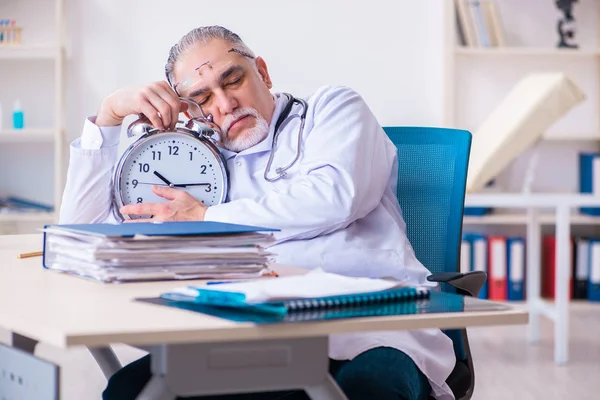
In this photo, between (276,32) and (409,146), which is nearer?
(409,146)

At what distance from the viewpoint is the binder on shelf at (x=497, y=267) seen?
4402mm

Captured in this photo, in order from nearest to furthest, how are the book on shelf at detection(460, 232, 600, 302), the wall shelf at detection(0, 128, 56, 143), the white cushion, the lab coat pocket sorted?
the lab coat pocket, the white cushion, the wall shelf at detection(0, 128, 56, 143), the book on shelf at detection(460, 232, 600, 302)

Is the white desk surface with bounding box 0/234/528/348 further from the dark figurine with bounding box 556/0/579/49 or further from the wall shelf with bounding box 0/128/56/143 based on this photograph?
the dark figurine with bounding box 556/0/579/49

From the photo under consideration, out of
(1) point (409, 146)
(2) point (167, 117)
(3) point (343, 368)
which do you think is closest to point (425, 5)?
(1) point (409, 146)

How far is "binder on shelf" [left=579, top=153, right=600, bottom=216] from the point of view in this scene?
4.64 m

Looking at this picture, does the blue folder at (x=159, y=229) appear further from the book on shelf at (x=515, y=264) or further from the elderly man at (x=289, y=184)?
the book on shelf at (x=515, y=264)

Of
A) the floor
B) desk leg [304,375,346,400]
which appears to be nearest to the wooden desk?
desk leg [304,375,346,400]

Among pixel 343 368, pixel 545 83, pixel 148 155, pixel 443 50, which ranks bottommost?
pixel 343 368

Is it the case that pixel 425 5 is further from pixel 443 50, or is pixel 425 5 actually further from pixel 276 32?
pixel 276 32

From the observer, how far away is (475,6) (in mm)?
4551

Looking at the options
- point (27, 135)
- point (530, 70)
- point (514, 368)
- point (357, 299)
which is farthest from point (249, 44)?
point (357, 299)

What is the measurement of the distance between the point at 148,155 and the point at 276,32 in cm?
313

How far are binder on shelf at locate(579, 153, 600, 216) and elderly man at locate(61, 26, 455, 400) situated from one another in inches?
123

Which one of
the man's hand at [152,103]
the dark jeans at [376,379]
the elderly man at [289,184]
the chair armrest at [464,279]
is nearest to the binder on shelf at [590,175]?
the elderly man at [289,184]
